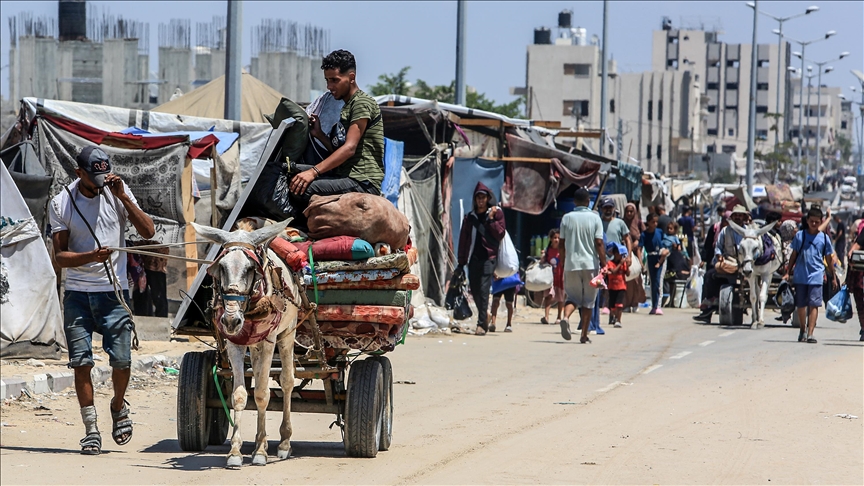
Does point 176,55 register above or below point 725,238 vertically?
above

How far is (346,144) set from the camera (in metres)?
7.58

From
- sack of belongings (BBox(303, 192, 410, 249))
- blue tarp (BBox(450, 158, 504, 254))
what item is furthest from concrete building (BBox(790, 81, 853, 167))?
sack of belongings (BBox(303, 192, 410, 249))

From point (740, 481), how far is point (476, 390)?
452 cm

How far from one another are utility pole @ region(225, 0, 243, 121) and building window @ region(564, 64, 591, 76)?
70.6m

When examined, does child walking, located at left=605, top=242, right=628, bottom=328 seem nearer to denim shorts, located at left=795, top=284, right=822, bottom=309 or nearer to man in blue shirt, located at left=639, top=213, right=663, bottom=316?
denim shorts, located at left=795, top=284, right=822, bottom=309

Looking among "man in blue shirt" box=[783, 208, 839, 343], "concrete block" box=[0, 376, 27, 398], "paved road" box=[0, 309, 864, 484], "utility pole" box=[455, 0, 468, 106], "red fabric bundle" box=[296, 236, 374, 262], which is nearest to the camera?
"paved road" box=[0, 309, 864, 484]

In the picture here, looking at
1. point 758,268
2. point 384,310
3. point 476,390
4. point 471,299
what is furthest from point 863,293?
point 384,310

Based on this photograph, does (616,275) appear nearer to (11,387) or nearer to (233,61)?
(233,61)

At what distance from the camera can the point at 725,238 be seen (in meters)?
18.8

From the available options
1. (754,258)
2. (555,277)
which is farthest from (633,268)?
(754,258)

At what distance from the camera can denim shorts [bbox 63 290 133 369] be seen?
23.8 feet

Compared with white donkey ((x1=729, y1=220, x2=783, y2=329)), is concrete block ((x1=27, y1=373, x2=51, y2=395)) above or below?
below

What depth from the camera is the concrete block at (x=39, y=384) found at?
387 inches

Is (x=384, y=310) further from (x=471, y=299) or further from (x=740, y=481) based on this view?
(x=471, y=299)
